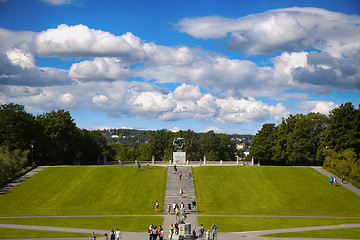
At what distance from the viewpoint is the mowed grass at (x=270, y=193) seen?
195 ft

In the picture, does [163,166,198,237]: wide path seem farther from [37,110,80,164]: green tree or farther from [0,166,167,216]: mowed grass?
[37,110,80,164]: green tree

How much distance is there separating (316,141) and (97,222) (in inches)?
2901

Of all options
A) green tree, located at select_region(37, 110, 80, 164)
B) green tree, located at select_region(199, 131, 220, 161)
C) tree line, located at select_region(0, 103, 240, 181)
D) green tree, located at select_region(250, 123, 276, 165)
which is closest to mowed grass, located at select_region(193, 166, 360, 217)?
green tree, located at select_region(250, 123, 276, 165)

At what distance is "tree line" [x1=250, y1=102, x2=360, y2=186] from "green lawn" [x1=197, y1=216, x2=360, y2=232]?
24.9 metres

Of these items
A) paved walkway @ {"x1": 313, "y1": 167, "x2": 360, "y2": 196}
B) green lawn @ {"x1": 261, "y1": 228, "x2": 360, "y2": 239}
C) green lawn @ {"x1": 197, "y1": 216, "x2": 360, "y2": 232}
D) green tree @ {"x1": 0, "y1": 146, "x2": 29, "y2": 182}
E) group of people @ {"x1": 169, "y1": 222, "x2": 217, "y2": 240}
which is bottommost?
green lawn @ {"x1": 197, "y1": 216, "x2": 360, "y2": 232}

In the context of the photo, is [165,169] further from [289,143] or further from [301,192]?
[289,143]

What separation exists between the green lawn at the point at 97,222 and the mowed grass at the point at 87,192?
447cm

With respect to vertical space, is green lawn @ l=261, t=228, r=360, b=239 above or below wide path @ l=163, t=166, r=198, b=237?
below

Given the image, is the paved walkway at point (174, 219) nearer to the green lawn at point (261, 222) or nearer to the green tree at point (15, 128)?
the green lawn at point (261, 222)

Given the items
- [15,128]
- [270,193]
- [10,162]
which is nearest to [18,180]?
[10,162]

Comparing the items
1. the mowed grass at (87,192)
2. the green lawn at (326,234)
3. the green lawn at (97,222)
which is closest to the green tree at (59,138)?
the mowed grass at (87,192)

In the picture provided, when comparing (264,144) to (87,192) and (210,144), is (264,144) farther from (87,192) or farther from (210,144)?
(87,192)

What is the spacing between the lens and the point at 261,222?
164 ft

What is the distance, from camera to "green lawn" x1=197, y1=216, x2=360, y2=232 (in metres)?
46.9
